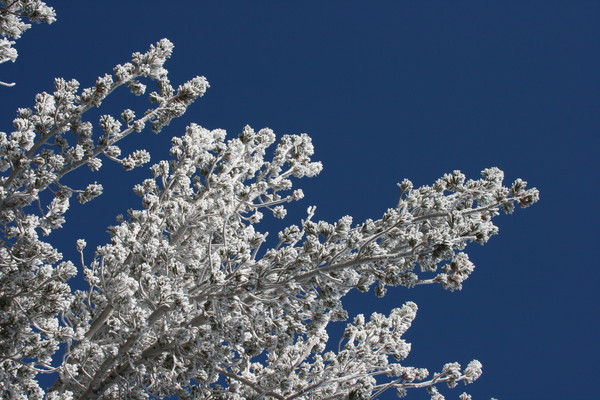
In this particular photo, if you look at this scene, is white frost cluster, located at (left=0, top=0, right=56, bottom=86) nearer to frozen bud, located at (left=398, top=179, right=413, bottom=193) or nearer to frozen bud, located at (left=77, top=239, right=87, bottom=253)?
frozen bud, located at (left=77, top=239, right=87, bottom=253)

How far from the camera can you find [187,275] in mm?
7645

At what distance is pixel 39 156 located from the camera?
24.3 ft

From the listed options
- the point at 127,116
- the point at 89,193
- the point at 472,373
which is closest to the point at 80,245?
the point at 89,193

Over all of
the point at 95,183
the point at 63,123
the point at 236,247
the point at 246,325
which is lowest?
the point at 246,325

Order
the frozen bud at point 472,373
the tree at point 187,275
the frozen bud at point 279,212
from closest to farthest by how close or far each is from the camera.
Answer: the tree at point 187,275
the frozen bud at point 472,373
the frozen bud at point 279,212

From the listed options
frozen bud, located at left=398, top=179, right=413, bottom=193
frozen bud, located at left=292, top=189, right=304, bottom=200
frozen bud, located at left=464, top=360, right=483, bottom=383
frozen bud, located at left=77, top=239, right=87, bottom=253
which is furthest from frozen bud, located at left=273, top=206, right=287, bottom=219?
frozen bud, located at left=464, top=360, right=483, bottom=383

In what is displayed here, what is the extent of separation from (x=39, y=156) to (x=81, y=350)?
101 inches

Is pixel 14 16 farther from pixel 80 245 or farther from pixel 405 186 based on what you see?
pixel 405 186

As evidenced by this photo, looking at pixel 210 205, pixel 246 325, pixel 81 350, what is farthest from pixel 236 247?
pixel 81 350

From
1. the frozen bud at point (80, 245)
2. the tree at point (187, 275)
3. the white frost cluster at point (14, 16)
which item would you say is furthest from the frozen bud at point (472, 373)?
the white frost cluster at point (14, 16)

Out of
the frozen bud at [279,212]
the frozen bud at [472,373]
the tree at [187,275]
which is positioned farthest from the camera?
the frozen bud at [279,212]

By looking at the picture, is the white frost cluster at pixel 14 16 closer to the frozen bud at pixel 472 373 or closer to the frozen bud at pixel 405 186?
the frozen bud at pixel 405 186

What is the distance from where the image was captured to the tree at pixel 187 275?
6.31m

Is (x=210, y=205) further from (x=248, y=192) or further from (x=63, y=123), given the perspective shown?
(x=63, y=123)
